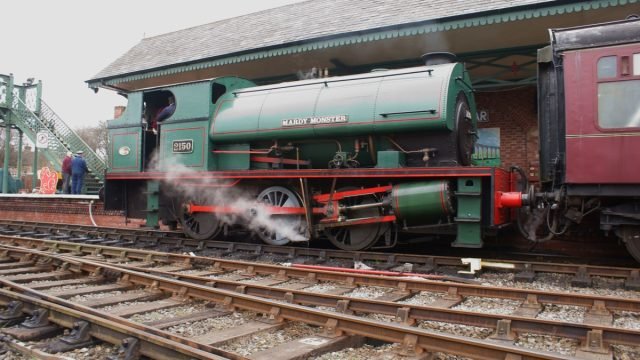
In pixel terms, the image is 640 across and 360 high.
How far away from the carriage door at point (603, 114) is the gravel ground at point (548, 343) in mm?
2649

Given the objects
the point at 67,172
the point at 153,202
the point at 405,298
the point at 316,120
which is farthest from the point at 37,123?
the point at 405,298

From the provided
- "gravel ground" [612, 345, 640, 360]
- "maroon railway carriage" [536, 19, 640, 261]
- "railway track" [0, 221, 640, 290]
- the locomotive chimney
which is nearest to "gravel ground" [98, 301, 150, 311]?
"railway track" [0, 221, 640, 290]

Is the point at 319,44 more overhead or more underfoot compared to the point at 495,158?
more overhead

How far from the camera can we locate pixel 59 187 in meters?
19.1

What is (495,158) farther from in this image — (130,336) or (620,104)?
(130,336)

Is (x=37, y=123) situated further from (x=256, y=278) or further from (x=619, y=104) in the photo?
(x=619, y=104)

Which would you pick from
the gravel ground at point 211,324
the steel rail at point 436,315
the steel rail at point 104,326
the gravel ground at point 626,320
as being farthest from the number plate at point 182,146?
the gravel ground at point 626,320

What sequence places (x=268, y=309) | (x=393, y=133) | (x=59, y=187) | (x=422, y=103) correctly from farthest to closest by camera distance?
(x=59, y=187), (x=393, y=133), (x=422, y=103), (x=268, y=309)

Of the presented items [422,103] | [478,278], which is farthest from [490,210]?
[422,103]

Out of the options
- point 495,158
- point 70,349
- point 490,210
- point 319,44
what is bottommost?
point 70,349

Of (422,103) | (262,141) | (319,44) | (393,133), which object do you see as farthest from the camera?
(319,44)

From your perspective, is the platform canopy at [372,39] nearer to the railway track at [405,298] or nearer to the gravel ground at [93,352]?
the railway track at [405,298]

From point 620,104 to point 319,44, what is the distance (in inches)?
229

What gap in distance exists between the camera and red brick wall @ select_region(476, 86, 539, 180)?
1016 cm
